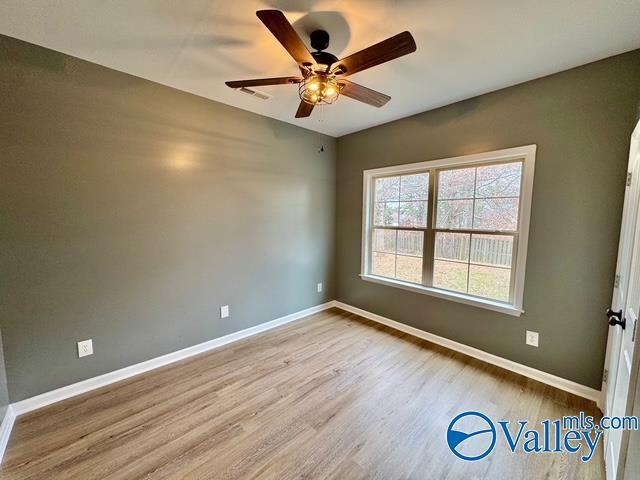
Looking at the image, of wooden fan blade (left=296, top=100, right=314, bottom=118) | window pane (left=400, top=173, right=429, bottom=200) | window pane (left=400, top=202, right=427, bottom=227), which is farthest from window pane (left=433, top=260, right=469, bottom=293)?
wooden fan blade (left=296, top=100, right=314, bottom=118)

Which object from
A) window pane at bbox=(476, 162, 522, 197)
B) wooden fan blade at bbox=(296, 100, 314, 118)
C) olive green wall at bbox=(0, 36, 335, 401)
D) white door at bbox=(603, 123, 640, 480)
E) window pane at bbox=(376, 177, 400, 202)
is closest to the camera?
white door at bbox=(603, 123, 640, 480)

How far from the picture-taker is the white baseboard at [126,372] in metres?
1.91

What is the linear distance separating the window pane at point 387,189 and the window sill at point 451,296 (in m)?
1.07

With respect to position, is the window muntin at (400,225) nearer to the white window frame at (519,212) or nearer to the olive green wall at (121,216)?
the white window frame at (519,212)

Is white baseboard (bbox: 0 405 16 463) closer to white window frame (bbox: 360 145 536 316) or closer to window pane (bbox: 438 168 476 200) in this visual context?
white window frame (bbox: 360 145 536 316)

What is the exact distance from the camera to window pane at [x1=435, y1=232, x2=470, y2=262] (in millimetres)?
2745

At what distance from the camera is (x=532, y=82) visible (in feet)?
7.22

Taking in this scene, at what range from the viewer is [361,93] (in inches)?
74.0

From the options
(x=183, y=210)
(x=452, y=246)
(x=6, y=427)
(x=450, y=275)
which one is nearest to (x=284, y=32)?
(x=183, y=210)

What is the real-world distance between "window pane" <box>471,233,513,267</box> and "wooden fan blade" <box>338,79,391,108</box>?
167 centimetres

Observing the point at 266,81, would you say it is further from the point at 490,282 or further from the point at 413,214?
the point at 490,282

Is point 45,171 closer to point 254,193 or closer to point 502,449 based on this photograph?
point 254,193

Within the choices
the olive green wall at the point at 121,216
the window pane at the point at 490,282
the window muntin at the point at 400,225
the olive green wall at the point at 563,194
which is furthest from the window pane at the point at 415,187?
the olive green wall at the point at 121,216

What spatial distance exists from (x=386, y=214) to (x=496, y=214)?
4.20ft
